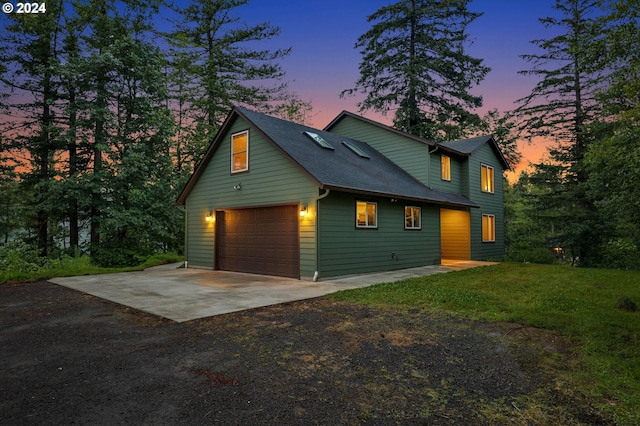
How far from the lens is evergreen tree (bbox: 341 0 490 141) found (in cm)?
2308

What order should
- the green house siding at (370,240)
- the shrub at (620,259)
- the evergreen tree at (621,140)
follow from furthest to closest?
the shrub at (620,259) → the green house siding at (370,240) → the evergreen tree at (621,140)

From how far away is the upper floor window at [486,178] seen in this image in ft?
56.4

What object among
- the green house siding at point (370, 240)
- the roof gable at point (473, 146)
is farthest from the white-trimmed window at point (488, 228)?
the green house siding at point (370, 240)

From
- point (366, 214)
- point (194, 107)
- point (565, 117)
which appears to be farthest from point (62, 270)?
point (565, 117)

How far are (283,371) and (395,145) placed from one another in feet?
44.8

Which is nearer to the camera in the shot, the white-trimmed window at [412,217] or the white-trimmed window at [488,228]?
the white-trimmed window at [412,217]

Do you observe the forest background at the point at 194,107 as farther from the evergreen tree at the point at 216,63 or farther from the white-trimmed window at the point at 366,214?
the white-trimmed window at the point at 366,214

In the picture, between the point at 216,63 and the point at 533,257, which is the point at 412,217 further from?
the point at 216,63

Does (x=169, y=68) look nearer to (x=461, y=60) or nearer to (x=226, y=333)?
(x=461, y=60)

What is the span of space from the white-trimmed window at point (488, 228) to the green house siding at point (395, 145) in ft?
15.6

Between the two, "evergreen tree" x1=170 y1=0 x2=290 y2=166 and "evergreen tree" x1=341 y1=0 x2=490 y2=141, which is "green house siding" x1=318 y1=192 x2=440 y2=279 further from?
"evergreen tree" x1=170 y1=0 x2=290 y2=166

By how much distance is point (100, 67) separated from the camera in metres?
14.6

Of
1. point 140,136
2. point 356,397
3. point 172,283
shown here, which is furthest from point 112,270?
point 356,397

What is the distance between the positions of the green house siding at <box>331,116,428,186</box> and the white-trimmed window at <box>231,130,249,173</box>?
22.6 feet
